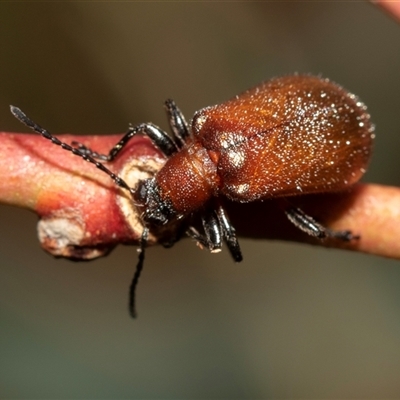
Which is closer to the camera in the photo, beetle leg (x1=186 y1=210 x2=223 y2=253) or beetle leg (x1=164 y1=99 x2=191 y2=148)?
beetle leg (x1=186 y1=210 x2=223 y2=253)

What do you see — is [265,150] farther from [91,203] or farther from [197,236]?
[91,203]

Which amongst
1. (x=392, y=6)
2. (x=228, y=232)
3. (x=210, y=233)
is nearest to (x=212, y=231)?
(x=210, y=233)

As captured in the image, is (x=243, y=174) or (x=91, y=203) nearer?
(x=91, y=203)

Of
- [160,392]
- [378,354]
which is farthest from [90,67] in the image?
[378,354]

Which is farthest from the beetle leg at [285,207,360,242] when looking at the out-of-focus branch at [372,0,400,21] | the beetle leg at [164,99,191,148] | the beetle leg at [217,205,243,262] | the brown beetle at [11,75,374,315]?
the out-of-focus branch at [372,0,400,21]

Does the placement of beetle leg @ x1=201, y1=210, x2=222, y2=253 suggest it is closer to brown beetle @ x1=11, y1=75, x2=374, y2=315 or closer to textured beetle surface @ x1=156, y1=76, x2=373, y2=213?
brown beetle @ x1=11, y1=75, x2=374, y2=315

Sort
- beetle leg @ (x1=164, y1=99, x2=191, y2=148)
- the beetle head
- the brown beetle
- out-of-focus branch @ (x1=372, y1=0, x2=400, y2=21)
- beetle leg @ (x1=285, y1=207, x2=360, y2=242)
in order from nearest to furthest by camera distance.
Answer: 1. out-of-focus branch @ (x1=372, y1=0, x2=400, y2=21)
2. the beetle head
3. beetle leg @ (x1=285, y1=207, x2=360, y2=242)
4. the brown beetle
5. beetle leg @ (x1=164, y1=99, x2=191, y2=148)

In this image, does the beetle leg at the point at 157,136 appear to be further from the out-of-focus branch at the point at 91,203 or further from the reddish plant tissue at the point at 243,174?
the out-of-focus branch at the point at 91,203
